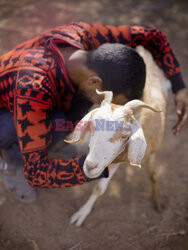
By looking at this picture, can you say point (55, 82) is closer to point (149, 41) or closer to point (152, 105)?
point (152, 105)

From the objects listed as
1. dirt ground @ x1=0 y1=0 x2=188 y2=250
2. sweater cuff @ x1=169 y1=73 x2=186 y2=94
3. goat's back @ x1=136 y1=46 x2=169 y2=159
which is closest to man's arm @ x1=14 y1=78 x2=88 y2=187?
goat's back @ x1=136 y1=46 x2=169 y2=159

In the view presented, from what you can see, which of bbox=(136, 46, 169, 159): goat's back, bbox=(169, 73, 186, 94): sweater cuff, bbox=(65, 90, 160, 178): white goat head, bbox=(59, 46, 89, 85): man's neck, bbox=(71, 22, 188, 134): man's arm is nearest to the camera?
bbox=(65, 90, 160, 178): white goat head

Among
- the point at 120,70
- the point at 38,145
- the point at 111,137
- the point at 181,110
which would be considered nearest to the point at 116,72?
the point at 120,70

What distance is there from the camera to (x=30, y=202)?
2.42 metres

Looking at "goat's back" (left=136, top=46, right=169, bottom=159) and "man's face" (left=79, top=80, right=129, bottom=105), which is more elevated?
"man's face" (left=79, top=80, right=129, bottom=105)

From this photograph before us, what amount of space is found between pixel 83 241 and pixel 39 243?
424 millimetres

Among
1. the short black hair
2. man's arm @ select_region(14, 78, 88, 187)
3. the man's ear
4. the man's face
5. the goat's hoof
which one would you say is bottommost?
the goat's hoof

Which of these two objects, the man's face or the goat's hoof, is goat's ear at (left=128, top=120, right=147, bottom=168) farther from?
the goat's hoof

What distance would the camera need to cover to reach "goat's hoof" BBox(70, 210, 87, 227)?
2350mm

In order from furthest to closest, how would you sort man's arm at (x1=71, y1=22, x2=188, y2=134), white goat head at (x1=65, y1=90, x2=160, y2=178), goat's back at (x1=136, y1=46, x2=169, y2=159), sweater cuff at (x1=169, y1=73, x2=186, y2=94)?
sweater cuff at (x1=169, y1=73, x2=186, y2=94) < man's arm at (x1=71, y1=22, x2=188, y2=134) < goat's back at (x1=136, y1=46, x2=169, y2=159) < white goat head at (x1=65, y1=90, x2=160, y2=178)

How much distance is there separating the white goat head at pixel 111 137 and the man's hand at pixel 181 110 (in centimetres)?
101

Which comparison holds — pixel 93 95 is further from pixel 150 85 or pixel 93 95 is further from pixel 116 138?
pixel 150 85

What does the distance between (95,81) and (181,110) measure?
3.54 ft

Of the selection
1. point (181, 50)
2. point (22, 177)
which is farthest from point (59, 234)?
point (181, 50)
